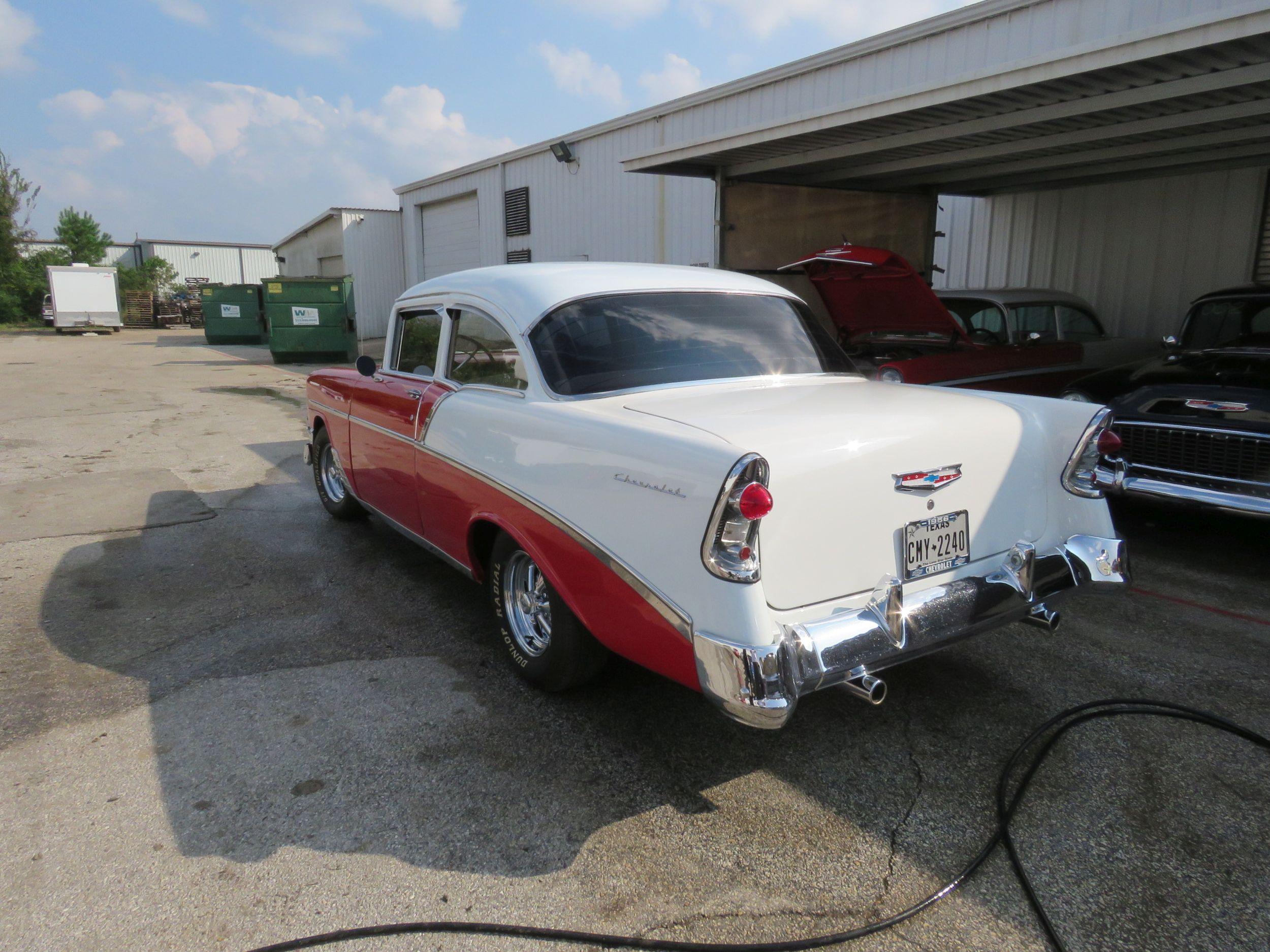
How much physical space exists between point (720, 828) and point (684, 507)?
104 cm

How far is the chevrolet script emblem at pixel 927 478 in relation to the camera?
2869 millimetres

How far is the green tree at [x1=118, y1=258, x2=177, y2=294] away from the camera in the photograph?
43.7 meters

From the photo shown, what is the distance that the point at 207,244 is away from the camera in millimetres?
60750

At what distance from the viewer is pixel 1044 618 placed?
3.25 meters

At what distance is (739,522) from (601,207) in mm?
13427

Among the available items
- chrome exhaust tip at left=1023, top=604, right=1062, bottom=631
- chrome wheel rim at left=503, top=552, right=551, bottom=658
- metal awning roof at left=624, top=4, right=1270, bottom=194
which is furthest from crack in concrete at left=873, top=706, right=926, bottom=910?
metal awning roof at left=624, top=4, right=1270, bottom=194

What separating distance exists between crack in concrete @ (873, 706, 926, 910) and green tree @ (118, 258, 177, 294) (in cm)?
4515

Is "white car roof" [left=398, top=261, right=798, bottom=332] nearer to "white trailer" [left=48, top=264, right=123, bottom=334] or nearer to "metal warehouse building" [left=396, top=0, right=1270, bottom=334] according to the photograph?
"metal warehouse building" [left=396, top=0, right=1270, bottom=334]

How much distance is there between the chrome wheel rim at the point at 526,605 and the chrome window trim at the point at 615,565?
309 millimetres

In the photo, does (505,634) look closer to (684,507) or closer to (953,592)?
(684,507)

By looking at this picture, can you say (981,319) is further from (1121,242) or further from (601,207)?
(601,207)

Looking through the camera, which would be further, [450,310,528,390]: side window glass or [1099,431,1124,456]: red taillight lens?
[450,310,528,390]: side window glass

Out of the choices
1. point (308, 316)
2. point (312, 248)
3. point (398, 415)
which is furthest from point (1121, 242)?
point (312, 248)

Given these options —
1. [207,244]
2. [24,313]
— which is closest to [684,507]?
[24,313]
